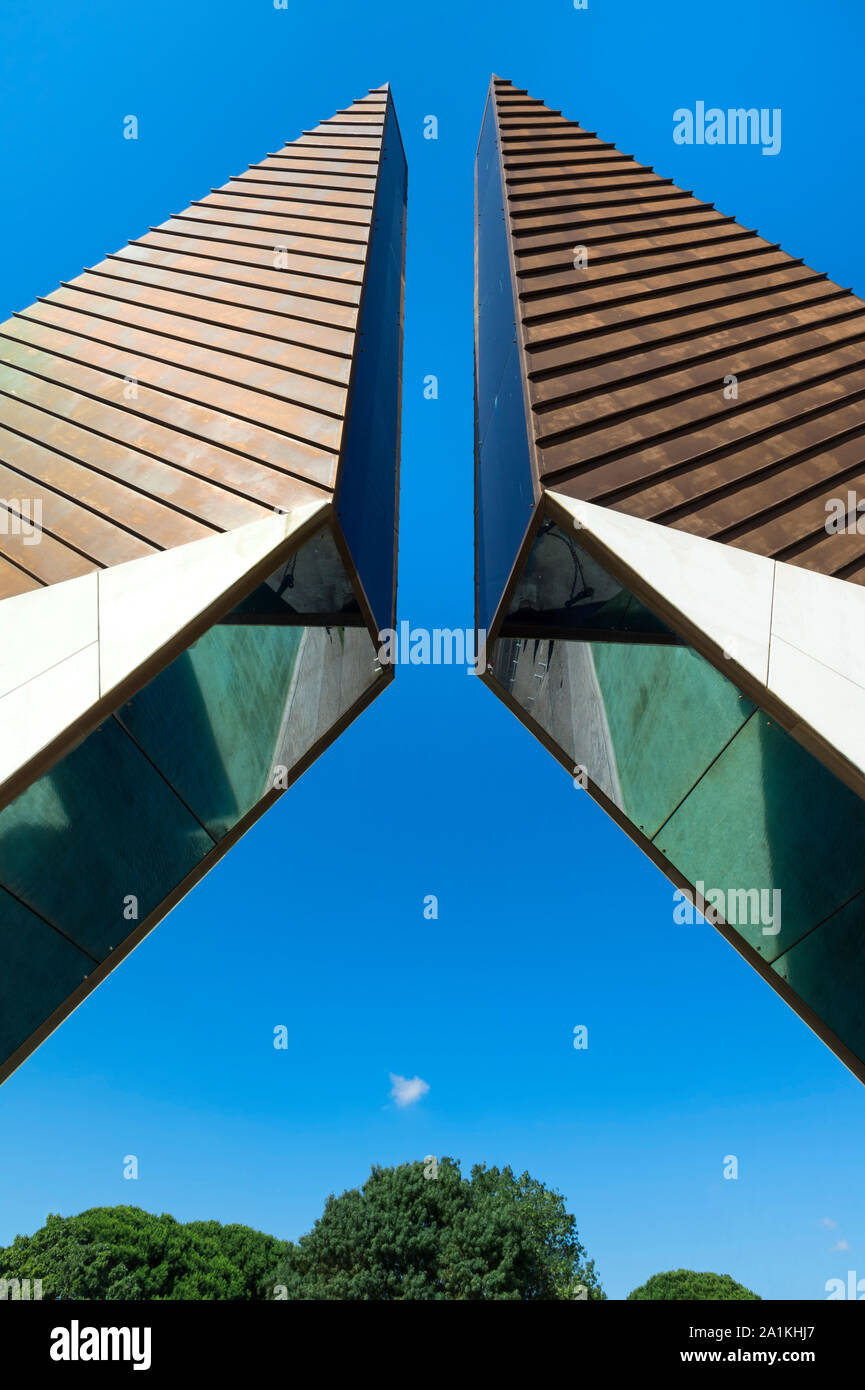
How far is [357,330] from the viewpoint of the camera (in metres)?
10.6

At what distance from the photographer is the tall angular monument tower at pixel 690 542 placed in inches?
288

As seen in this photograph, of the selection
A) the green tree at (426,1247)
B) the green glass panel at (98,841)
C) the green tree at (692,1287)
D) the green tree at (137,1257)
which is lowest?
the green tree at (692,1287)

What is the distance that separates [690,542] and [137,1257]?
120 ft

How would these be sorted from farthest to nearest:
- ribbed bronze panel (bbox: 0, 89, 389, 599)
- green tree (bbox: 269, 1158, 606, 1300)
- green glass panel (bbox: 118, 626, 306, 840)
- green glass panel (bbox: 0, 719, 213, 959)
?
green tree (bbox: 269, 1158, 606, 1300) → green glass panel (bbox: 118, 626, 306, 840) → green glass panel (bbox: 0, 719, 213, 959) → ribbed bronze panel (bbox: 0, 89, 389, 599)

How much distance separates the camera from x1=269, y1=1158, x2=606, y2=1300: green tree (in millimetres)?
24141

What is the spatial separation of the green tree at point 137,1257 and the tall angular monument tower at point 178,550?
27.7m

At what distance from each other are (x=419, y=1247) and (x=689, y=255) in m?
24.9

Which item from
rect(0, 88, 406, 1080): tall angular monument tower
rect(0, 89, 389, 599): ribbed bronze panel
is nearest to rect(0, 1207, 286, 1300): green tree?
rect(0, 88, 406, 1080): tall angular monument tower

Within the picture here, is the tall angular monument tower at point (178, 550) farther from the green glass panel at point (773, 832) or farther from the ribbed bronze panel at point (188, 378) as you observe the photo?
the green glass panel at point (773, 832)

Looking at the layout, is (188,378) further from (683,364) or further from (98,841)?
(683,364)

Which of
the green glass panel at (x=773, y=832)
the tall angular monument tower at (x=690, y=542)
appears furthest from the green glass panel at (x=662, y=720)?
the green glass panel at (x=773, y=832)

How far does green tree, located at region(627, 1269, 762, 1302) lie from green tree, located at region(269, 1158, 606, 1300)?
10969 mm

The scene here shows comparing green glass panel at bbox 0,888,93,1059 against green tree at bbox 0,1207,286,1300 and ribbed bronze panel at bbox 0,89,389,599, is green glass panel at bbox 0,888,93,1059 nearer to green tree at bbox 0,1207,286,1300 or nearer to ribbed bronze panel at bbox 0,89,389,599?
ribbed bronze panel at bbox 0,89,389,599
